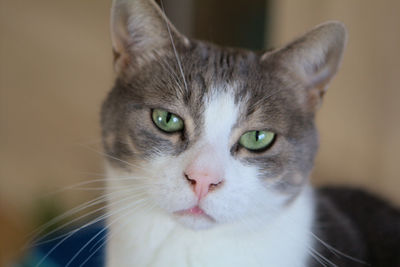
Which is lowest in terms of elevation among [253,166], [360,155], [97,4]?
[253,166]

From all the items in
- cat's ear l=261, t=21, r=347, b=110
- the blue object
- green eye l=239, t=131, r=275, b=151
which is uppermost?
cat's ear l=261, t=21, r=347, b=110

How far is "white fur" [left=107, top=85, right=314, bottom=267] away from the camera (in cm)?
113

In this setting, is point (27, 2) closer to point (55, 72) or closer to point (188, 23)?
point (55, 72)

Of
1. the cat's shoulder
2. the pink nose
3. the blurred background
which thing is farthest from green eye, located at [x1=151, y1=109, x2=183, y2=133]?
the cat's shoulder

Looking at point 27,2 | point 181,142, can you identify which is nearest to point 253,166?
point 181,142

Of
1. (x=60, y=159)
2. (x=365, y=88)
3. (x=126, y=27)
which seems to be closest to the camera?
(x=126, y=27)

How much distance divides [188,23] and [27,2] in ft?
4.99

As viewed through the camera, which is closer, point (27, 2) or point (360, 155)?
point (360, 155)

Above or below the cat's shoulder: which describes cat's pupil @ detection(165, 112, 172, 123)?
above

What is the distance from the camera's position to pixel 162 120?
1.24 meters

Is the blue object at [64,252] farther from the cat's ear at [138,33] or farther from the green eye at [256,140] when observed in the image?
the green eye at [256,140]

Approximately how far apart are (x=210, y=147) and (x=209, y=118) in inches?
3.2

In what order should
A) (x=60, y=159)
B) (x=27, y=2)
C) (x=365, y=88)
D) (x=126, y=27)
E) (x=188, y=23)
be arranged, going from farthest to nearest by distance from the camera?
(x=27, y=2), (x=60, y=159), (x=188, y=23), (x=365, y=88), (x=126, y=27)

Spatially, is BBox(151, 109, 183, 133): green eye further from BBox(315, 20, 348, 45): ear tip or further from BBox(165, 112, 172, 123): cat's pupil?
BBox(315, 20, 348, 45): ear tip
